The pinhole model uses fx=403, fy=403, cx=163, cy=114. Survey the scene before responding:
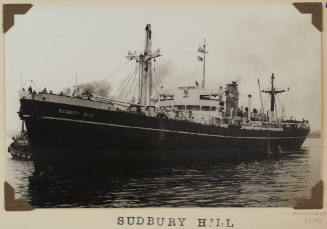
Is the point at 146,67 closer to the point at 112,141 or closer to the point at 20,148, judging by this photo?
the point at 112,141

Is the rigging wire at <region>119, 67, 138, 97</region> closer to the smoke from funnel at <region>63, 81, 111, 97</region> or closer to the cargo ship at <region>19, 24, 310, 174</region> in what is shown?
the cargo ship at <region>19, 24, 310, 174</region>

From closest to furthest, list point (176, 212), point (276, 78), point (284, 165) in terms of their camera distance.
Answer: point (176, 212) < point (276, 78) < point (284, 165)

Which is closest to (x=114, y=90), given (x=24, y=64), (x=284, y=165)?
(x=24, y=64)

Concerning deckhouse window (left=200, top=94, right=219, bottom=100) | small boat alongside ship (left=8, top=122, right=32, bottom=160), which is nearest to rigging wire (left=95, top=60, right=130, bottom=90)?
small boat alongside ship (left=8, top=122, right=32, bottom=160)

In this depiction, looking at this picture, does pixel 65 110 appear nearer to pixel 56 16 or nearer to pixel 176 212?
pixel 56 16

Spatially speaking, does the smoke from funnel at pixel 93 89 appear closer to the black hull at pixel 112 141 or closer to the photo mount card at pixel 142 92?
the photo mount card at pixel 142 92

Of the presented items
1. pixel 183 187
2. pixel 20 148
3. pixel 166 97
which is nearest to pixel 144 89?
pixel 166 97
